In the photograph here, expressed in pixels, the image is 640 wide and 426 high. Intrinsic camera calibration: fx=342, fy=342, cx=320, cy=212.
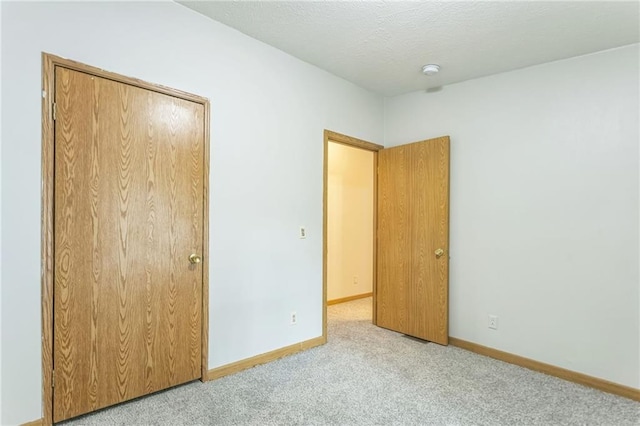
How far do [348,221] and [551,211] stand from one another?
109 inches

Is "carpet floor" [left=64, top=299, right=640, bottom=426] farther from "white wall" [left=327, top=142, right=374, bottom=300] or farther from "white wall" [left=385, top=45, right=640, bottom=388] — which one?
"white wall" [left=327, top=142, right=374, bottom=300]

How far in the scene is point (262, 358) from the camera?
2.76 meters

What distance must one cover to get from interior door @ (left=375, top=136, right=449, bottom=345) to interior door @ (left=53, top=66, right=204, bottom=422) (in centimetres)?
208

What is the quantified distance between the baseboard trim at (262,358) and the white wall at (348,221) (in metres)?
1.72

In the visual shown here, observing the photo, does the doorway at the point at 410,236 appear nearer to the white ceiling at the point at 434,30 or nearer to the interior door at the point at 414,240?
the interior door at the point at 414,240

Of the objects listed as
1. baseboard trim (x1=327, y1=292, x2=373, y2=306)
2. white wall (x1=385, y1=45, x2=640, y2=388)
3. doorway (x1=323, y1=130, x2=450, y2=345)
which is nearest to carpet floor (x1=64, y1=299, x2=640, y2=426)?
white wall (x1=385, y1=45, x2=640, y2=388)

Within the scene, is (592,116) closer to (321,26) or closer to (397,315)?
(321,26)

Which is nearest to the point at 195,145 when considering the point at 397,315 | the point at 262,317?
the point at 262,317

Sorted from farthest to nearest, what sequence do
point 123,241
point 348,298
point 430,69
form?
point 348,298 < point 430,69 < point 123,241

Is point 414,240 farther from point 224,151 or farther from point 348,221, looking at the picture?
point 224,151

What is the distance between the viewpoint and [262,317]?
2773 mm

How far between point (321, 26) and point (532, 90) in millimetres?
1870

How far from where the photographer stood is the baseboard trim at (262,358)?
2.51 metres

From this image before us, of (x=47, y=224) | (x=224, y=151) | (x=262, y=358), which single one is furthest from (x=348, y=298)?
(x=47, y=224)
